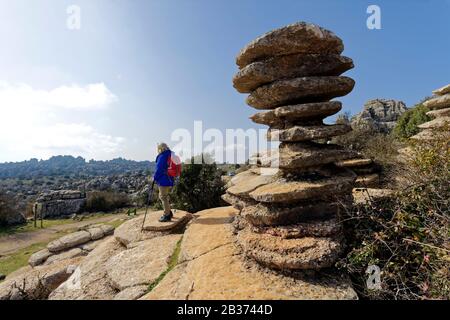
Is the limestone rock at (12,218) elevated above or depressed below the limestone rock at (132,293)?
below

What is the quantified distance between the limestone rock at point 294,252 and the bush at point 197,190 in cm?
879

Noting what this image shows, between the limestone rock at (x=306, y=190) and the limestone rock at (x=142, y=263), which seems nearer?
the limestone rock at (x=306, y=190)

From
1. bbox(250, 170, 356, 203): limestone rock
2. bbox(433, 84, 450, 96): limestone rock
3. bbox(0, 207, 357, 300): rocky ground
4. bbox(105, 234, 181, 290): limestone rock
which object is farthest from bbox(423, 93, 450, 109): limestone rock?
bbox(105, 234, 181, 290): limestone rock

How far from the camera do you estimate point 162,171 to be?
7.24 metres

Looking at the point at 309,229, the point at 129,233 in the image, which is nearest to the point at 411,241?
the point at 309,229

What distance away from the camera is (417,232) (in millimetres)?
3930

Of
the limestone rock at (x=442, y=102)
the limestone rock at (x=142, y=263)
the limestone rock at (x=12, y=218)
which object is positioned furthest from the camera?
the limestone rock at (x=12, y=218)

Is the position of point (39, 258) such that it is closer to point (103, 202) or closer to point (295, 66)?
point (295, 66)

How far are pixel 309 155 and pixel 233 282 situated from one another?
8.39 feet

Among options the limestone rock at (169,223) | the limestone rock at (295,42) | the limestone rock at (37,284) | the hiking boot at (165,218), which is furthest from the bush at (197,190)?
the limestone rock at (295,42)

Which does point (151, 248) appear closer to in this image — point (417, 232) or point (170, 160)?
point (170, 160)

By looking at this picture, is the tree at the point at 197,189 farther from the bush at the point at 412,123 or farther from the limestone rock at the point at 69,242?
the bush at the point at 412,123

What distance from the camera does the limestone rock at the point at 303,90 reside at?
16.2ft

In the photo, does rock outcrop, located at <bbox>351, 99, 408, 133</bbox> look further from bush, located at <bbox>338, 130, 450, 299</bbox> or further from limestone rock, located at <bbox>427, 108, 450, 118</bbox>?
bush, located at <bbox>338, 130, 450, 299</bbox>
